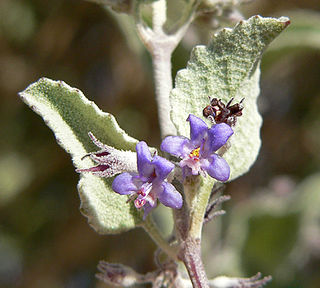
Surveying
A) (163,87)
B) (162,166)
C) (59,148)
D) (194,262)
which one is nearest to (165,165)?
(162,166)

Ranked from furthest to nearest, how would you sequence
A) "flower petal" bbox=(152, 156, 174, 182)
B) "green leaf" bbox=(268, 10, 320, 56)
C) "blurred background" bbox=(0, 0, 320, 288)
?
"blurred background" bbox=(0, 0, 320, 288) < "green leaf" bbox=(268, 10, 320, 56) < "flower petal" bbox=(152, 156, 174, 182)

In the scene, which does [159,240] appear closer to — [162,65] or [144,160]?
[144,160]

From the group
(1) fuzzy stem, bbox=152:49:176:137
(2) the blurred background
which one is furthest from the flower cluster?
(2) the blurred background

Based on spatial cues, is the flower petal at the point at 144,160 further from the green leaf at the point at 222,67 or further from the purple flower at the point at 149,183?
the green leaf at the point at 222,67

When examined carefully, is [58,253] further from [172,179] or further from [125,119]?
[172,179]

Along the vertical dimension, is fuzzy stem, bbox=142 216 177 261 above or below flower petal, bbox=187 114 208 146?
below

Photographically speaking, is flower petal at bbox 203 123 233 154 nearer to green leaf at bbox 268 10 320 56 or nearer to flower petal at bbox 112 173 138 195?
flower petal at bbox 112 173 138 195

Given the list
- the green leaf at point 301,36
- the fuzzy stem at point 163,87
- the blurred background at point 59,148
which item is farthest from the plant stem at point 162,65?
the blurred background at point 59,148
